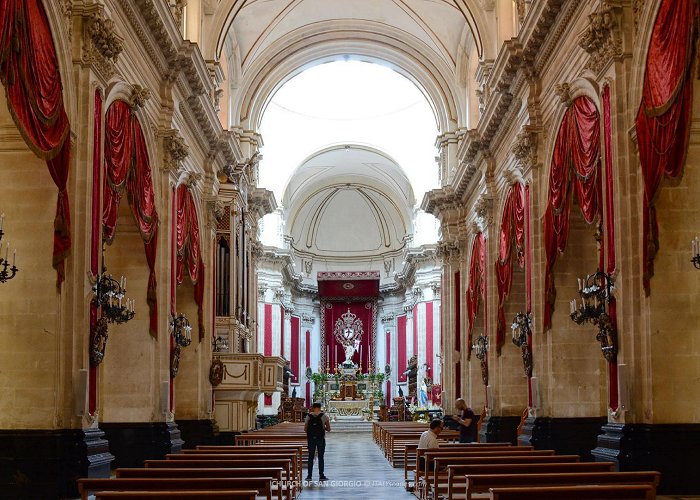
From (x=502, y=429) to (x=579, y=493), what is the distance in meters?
16.1

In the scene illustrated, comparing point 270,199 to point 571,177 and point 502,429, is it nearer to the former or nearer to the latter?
point 502,429

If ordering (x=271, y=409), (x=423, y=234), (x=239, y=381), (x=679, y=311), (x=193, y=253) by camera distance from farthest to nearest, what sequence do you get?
(x=423, y=234) < (x=271, y=409) < (x=239, y=381) < (x=193, y=253) < (x=679, y=311)

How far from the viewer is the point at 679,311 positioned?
1295cm

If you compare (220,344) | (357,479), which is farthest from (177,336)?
(220,344)

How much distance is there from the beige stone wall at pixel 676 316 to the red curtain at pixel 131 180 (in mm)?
8431

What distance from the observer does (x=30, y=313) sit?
1278cm

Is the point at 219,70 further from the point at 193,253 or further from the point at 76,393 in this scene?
the point at 76,393

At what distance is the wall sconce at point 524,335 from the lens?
65.2 ft

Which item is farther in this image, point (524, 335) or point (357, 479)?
point (524, 335)

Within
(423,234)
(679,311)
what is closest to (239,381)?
(679,311)

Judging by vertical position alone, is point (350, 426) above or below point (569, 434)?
below

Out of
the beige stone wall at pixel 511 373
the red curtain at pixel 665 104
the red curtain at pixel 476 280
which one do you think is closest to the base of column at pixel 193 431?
the beige stone wall at pixel 511 373

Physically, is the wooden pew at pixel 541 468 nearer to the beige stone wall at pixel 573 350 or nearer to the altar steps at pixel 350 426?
the beige stone wall at pixel 573 350

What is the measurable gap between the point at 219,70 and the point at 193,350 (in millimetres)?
7671
